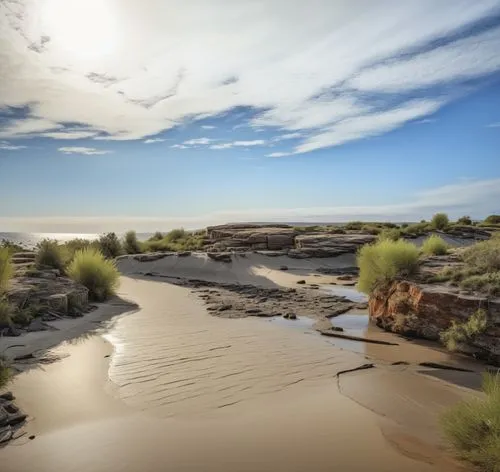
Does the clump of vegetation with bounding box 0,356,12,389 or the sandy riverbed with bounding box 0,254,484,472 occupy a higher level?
the clump of vegetation with bounding box 0,356,12,389

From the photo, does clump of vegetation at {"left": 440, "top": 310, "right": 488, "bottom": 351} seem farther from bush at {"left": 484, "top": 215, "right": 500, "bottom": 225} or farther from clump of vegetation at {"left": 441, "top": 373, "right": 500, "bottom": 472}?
bush at {"left": 484, "top": 215, "right": 500, "bottom": 225}

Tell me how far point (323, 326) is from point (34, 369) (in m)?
5.21

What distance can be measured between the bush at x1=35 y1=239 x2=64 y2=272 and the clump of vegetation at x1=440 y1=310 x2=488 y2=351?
34.2ft

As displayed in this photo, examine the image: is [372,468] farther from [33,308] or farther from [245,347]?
[33,308]

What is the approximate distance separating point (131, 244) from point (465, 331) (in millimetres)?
21571

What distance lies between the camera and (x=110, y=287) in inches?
471

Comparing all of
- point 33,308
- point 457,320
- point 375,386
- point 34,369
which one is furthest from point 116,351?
point 457,320

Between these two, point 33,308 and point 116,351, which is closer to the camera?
point 116,351

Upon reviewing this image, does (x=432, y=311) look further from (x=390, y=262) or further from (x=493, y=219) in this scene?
(x=493, y=219)

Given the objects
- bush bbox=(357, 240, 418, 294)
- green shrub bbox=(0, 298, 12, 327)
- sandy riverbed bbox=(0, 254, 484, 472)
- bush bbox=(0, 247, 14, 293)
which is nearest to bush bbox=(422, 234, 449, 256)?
bush bbox=(357, 240, 418, 294)

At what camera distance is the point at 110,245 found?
952 inches

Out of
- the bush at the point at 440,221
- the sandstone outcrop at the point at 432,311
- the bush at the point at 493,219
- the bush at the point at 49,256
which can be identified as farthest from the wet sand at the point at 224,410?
the bush at the point at 493,219

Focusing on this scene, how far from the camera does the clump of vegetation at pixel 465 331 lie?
6422 millimetres

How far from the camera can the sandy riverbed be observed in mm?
3549
